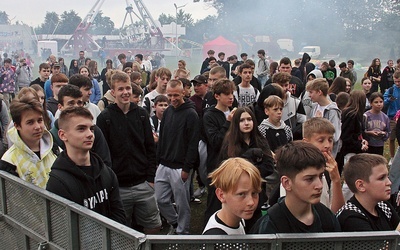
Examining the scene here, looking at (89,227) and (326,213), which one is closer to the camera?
(89,227)

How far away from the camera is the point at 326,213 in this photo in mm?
2643

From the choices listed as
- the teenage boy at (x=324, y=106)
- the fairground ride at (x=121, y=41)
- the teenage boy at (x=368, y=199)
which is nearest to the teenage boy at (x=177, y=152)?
the teenage boy at (x=324, y=106)

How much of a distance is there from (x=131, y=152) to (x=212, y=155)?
41.2 inches

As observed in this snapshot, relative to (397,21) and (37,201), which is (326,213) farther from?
(397,21)

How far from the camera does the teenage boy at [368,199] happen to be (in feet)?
9.02

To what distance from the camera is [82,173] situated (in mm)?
2873

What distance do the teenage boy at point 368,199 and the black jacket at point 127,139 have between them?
218 centimetres

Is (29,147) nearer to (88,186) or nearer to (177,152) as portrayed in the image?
(88,186)

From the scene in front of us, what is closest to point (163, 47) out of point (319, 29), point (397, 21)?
point (319, 29)

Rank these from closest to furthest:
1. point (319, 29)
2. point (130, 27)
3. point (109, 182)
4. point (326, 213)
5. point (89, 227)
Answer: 1. point (89, 227)
2. point (326, 213)
3. point (109, 182)
4. point (319, 29)
5. point (130, 27)

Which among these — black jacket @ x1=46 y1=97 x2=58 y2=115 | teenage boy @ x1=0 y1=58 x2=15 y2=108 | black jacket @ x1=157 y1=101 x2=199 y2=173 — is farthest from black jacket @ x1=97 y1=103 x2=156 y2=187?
teenage boy @ x1=0 y1=58 x2=15 y2=108

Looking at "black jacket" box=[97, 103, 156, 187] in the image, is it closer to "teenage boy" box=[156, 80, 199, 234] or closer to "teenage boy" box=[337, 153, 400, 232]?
"teenage boy" box=[156, 80, 199, 234]

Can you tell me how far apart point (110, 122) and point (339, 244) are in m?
3.00

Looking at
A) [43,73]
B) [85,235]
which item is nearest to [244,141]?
[85,235]
